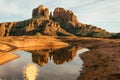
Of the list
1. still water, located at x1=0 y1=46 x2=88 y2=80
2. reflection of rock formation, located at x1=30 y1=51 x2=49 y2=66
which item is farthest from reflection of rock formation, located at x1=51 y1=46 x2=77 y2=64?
reflection of rock formation, located at x1=30 y1=51 x2=49 y2=66

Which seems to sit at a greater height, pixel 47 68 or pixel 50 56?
pixel 47 68

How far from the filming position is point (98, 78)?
32.4m

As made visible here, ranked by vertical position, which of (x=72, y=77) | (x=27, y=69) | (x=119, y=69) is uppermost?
(x=27, y=69)

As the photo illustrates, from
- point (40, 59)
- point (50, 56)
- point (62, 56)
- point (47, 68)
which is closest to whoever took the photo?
point (47, 68)

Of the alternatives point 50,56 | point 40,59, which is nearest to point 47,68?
point 40,59

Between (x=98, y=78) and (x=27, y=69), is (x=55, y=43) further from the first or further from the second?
(x=27, y=69)

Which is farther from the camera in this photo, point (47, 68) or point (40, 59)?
point (40, 59)

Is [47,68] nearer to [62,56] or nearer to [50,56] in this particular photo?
[50,56]

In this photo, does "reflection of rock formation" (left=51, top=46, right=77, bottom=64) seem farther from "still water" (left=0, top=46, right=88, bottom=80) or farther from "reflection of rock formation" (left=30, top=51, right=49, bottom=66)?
"reflection of rock formation" (left=30, top=51, right=49, bottom=66)

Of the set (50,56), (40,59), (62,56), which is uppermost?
(40,59)

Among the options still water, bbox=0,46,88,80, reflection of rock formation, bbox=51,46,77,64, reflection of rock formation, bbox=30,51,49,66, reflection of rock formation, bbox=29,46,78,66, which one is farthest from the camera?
reflection of rock formation, bbox=51,46,77,64

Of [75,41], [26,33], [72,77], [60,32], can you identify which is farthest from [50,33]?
[72,77]

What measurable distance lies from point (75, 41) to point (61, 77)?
9132 centimetres

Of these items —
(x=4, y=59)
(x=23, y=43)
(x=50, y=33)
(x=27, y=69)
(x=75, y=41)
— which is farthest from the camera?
(x=50, y=33)
